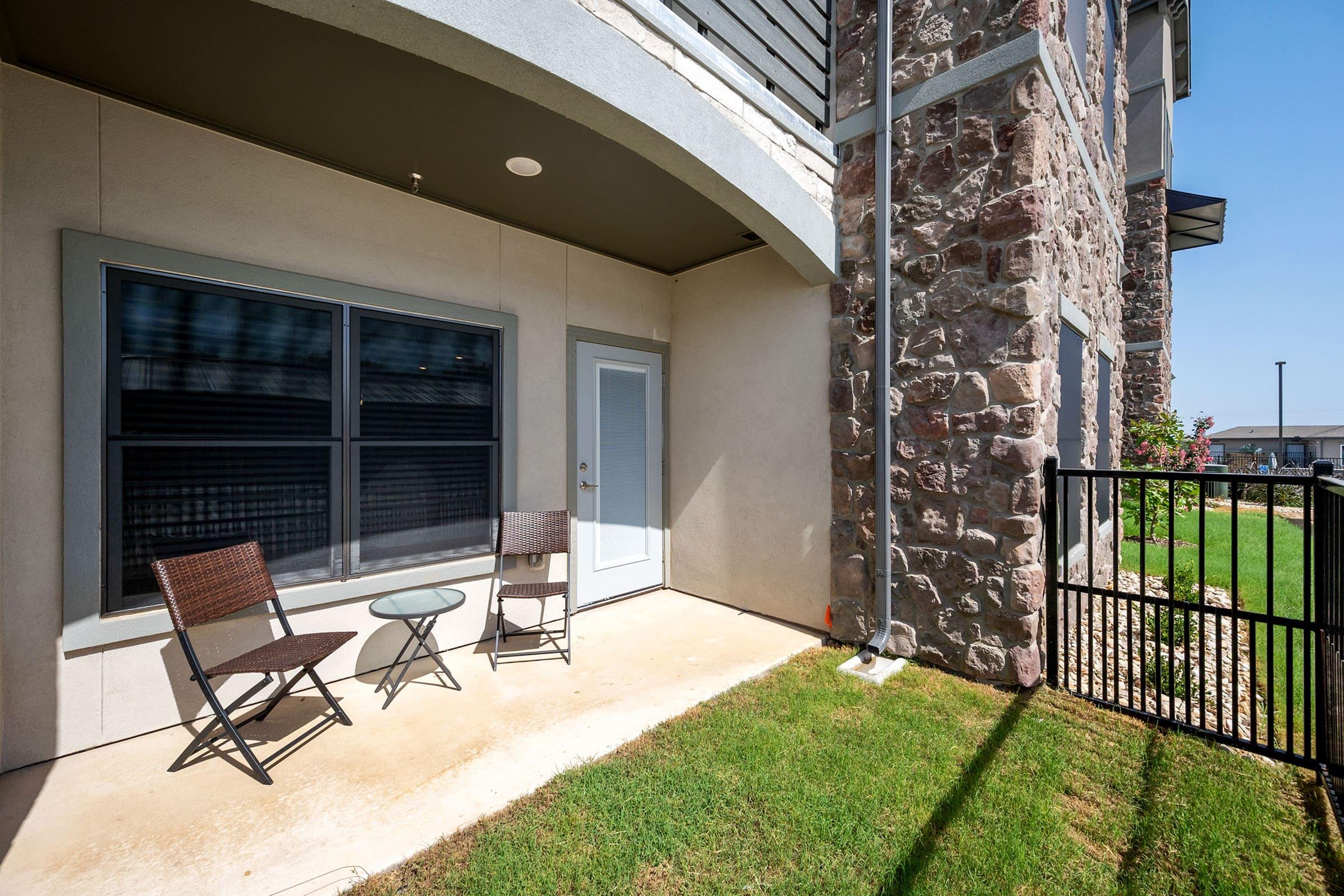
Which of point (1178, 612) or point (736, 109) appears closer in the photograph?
point (736, 109)

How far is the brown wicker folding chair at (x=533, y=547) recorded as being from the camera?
3.59 metres

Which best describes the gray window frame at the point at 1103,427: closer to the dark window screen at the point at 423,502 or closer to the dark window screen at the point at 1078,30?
the dark window screen at the point at 1078,30

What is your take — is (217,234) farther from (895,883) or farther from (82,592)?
(895,883)

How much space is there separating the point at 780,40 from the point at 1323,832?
4.36 metres

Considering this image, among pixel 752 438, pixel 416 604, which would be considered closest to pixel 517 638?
pixel 416 604

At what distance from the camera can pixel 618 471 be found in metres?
4.64

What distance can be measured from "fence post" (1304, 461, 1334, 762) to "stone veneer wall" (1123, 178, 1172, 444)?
771cm

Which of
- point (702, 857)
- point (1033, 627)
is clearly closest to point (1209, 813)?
point (1033, 627)

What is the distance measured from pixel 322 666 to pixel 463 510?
3.81 ft

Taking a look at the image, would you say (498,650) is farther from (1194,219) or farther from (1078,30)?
(1194,219)

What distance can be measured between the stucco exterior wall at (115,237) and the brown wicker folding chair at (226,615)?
0.93 ft

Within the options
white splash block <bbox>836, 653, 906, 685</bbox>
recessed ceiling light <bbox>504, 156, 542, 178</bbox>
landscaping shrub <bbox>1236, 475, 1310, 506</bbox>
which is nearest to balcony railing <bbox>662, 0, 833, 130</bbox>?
recessed ceiling light <bbox>504, 156, 542, 178</bbox>

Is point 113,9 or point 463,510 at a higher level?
point 113,9

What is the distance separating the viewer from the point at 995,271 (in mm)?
2994
